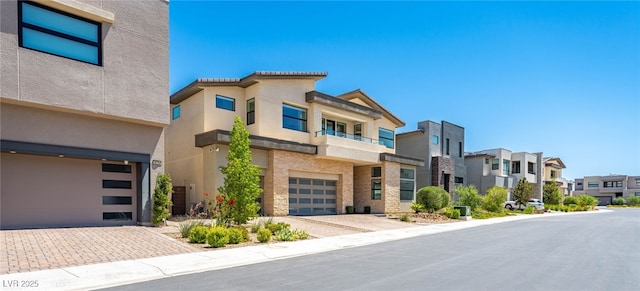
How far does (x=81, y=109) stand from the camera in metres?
14.6

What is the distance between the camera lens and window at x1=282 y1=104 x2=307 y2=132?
2489cm

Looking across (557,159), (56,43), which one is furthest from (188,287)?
(557,159)

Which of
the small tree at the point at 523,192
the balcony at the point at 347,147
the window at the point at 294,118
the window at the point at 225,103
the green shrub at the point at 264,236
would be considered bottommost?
the small tree at the point at 523,192

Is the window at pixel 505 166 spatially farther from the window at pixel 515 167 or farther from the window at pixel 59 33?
the window at pixel 59 33

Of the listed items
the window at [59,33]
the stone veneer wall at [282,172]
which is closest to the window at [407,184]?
the stone veneer wall at [282,172]

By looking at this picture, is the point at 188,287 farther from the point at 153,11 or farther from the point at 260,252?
the point at 153,11

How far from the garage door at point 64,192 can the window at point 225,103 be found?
7387mm

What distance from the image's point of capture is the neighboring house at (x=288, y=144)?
22.2 meters

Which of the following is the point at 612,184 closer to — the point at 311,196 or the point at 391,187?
the point at 391,187

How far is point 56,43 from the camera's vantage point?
14406 millimetres

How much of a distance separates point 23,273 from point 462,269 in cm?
1006

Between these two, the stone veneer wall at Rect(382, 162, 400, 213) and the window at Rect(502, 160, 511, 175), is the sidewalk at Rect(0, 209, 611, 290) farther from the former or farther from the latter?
the window at Rect(502, 160, 511, 175)

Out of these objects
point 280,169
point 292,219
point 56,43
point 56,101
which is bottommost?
point 292,219

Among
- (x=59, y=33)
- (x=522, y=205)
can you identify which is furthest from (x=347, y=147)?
(x=522, y=205)
